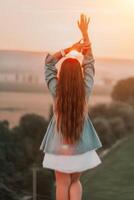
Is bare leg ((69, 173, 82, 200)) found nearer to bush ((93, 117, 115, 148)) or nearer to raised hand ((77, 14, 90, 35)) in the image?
→ bush ((93, 117, 115, 148))

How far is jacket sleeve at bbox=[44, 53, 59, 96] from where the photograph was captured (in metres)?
1.96

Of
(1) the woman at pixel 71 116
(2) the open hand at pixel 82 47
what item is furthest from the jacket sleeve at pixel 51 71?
(2) the open hand at pixel 82 47

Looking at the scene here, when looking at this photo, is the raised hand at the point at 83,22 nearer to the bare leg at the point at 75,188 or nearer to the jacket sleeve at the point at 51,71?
the jacket sleeve at the point at 51,71

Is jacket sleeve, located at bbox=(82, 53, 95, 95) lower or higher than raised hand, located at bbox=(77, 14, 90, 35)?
lower

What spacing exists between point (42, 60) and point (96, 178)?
66 centimetres

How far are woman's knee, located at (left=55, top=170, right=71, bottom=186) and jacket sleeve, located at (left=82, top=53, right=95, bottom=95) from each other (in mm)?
442

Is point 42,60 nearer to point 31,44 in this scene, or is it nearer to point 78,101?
point 31,44

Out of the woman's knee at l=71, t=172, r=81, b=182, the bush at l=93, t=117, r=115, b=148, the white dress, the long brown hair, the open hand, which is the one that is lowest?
the woman's knee at l=71, t=172, r=81, b=182

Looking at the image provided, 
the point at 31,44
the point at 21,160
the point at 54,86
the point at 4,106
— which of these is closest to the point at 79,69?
Answer: the point at 54,86

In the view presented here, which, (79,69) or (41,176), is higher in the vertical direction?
(79,69)

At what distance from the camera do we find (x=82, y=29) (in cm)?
199

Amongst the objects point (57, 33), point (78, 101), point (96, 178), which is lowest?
point (96, 178)

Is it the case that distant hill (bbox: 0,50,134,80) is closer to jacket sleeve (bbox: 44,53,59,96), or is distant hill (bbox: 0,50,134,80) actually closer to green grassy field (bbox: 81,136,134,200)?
jacket sleeve (bbox: 44,53,59,96)

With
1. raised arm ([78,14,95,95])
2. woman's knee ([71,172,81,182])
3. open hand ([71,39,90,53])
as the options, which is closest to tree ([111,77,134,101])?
raised arm ([78,14,95,95])
